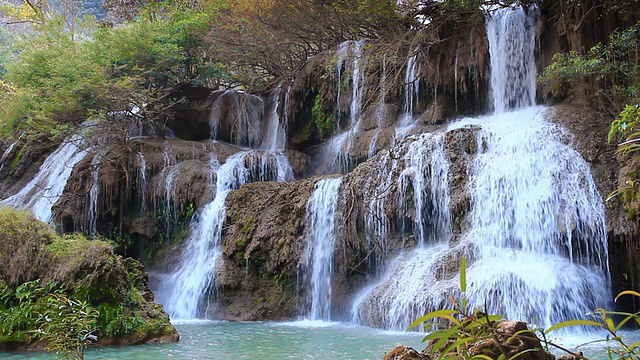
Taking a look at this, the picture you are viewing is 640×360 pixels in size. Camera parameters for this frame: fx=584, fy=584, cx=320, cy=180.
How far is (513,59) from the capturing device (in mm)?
15203

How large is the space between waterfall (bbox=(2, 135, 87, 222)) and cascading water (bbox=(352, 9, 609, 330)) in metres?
10.2

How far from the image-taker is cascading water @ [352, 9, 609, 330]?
9.45 meters

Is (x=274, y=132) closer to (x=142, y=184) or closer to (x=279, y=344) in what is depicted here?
(x=142, y=184)

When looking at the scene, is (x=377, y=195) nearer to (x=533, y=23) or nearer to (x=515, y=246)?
(x=515, y=246)

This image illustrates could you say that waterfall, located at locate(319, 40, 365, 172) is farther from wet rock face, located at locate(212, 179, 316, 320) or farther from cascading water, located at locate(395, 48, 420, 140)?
wet rock face, located at locate(212, 179, 316, 320)

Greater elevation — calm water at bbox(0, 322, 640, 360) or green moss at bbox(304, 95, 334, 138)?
green moss at bbox(304, 95, 334, 138)

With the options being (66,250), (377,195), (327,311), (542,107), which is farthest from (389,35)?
(66,250)

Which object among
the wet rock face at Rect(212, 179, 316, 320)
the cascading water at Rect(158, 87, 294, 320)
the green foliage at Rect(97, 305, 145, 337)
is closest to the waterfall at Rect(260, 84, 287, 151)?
the cascading water at Rect(158, 87, 294, 320)

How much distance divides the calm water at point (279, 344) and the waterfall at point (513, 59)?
7.37 metres

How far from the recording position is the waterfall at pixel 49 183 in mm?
17000

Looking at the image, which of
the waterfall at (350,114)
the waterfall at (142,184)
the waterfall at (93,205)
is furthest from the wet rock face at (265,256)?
the waterfall at (93,205)

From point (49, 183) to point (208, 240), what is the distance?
660cm

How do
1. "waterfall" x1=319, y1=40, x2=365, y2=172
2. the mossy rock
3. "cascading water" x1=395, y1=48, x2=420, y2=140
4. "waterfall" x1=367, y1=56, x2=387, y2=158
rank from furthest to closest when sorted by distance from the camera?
"waterfall" x1=319, y1=40, x2=365, y2=172 < "cascading water" x1=395, y1=48, x2=420, y2=140 < "waterfall" x1=367, y1=56, x2=387, y2=158 < the mossy rock

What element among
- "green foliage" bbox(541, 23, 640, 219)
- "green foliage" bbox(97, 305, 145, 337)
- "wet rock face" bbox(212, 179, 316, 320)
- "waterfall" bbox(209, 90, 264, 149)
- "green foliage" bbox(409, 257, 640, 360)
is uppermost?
"waterfall" bbox(209, 90, 264, 149)
